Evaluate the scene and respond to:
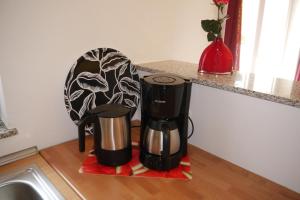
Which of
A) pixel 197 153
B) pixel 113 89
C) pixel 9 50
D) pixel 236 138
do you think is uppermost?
pixel 9 50

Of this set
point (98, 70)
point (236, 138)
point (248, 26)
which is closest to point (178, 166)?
point (236, 138)

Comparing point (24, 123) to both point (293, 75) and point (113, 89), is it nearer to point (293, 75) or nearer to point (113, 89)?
point (113, 89)

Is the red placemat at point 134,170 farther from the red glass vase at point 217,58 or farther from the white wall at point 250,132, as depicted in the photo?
the red glass vase at point 217,58

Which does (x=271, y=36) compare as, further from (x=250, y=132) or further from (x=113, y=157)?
(x=113, y=157)

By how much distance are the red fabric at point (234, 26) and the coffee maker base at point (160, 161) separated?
1875 millimetres

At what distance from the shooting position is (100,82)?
3.59 feet

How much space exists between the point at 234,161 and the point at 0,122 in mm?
996

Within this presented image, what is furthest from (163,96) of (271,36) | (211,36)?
(271,36)

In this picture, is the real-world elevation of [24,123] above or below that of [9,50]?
below

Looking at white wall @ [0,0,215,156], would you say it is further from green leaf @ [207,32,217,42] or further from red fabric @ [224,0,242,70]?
red fabric @ [224,0,242,70]

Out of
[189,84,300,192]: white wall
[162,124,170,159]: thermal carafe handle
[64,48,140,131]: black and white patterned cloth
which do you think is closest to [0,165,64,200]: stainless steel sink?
[64,48,140,131]: black and white patterned cloth

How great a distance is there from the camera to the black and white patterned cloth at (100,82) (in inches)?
40.6

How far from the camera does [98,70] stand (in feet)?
3.56

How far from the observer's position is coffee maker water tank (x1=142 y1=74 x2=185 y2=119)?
835 mm
